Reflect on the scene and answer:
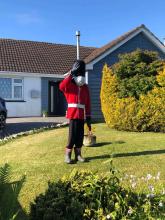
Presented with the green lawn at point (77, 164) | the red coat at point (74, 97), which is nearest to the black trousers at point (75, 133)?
the red coat at point (74, 97)

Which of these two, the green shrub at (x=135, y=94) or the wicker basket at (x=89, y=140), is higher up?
the green shrub at (x=135, y=94)

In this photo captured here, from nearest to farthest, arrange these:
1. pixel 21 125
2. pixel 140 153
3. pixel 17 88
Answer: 1. pixel 140 153
2. pixel 21 125
3. pixel 17 88

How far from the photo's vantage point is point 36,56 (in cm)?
2861

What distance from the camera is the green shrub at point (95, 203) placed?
165 inches

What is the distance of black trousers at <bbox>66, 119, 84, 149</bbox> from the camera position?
29.3 ft

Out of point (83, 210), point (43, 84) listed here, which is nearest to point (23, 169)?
point (83, 210)

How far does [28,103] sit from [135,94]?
13649mm

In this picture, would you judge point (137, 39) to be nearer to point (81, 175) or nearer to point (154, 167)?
point (154, 167)

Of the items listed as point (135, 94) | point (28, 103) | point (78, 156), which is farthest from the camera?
point (28, 103)

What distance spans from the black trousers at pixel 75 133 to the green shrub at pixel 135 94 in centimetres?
462

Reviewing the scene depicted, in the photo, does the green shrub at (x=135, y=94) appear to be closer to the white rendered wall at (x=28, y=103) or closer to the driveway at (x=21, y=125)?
the driveway at (x=21, y=125)

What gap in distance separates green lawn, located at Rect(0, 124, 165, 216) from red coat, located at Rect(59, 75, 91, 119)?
96 cm

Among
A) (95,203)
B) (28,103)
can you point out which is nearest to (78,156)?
(95,203)

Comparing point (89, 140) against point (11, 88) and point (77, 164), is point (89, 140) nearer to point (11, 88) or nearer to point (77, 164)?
point (77, 164)
